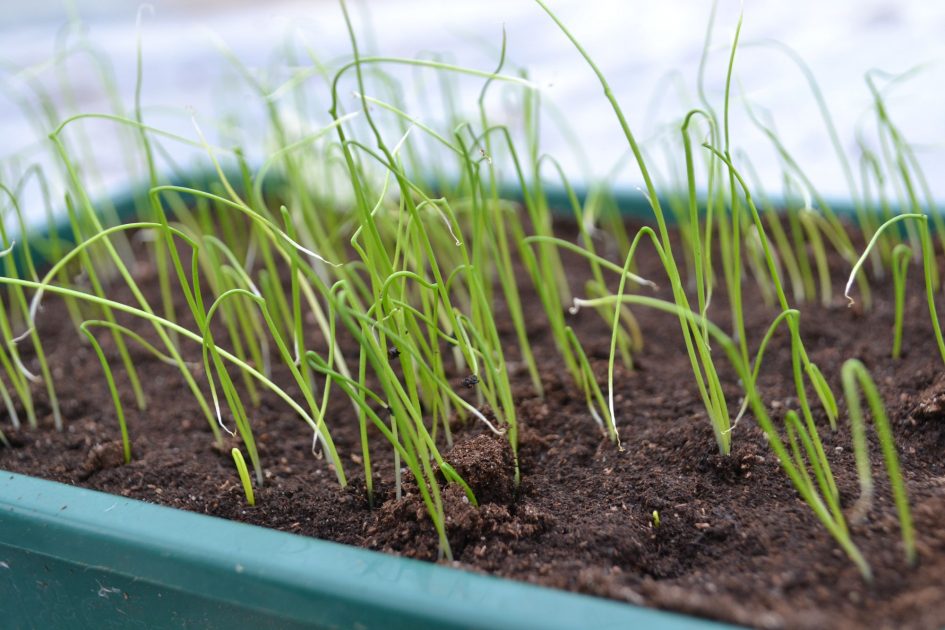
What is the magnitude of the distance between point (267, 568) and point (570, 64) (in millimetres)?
2131

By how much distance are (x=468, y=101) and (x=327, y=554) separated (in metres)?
2.02

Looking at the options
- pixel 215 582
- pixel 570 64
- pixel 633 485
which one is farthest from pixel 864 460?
pixel 570 64

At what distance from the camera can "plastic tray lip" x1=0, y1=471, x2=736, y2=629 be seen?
1.57 feet

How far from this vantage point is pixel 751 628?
1.55ft

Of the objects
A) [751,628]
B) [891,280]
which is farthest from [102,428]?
[891,280]

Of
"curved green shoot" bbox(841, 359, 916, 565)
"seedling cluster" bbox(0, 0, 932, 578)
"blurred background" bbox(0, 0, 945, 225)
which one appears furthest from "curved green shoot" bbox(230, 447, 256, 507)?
"blurred background" bbox(0, 0, 945, 225)

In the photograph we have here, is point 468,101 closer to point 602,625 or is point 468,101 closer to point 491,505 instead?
point 491,505

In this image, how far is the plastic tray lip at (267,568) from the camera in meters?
0.48

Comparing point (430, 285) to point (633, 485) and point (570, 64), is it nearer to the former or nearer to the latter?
point (633, 485)

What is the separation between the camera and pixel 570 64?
2.43 metres

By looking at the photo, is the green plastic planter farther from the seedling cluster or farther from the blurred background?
the blurred background

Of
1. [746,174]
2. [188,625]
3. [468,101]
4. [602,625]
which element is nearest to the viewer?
[602,625]

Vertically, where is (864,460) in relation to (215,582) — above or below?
above

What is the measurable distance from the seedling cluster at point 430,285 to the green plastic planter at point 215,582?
0.27ft
